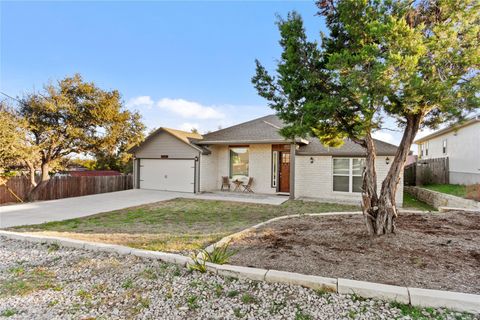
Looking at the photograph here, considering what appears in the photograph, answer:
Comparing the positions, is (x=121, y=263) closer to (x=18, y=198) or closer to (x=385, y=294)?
(x=385, y=294)

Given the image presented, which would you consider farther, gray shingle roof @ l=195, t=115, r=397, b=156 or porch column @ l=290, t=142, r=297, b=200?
porch column @ l=290, t=142, r=297, b=200

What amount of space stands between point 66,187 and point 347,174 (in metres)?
14.8

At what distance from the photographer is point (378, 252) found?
4066mm

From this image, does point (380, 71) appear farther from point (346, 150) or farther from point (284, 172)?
point (284, 172)

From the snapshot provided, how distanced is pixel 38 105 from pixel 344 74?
14.5 m

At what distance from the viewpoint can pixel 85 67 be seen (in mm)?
14281

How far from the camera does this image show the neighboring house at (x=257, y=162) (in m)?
11.9

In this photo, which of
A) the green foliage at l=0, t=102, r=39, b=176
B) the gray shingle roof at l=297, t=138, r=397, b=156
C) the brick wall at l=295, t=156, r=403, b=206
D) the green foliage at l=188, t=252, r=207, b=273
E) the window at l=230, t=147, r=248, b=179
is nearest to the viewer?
the green foliage at l=188, t=252, r=207, b=273

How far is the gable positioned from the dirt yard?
9245mm

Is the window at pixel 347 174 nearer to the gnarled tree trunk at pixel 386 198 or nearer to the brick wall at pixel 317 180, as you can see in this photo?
the brick wall at pixel 317 180

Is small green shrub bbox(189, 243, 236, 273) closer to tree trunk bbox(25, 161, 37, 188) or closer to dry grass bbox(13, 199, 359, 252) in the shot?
dry grass bbox(13, 199, 359, 252)

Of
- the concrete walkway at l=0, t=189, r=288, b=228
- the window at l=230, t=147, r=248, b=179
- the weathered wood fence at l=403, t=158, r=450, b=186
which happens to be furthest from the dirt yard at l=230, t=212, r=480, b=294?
the weathered wood fence at l=403, t=158, r=450, b=186

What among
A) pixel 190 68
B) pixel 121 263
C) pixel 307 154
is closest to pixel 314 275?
pixel 121 263

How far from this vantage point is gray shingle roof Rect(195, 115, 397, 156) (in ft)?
37.9
